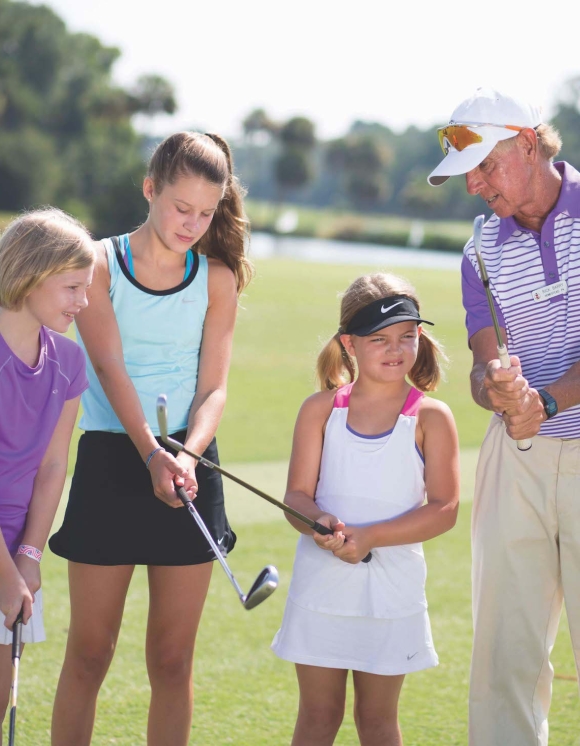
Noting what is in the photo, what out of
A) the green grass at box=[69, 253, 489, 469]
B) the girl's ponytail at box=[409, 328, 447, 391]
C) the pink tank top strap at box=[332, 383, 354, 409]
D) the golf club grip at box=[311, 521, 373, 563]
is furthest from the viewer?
the green grass at box=[69, 253, 489, 469]

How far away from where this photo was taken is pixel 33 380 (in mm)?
2770

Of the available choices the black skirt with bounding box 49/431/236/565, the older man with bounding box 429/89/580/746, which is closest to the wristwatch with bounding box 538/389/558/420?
the older man with bounding box 429/89/580/746

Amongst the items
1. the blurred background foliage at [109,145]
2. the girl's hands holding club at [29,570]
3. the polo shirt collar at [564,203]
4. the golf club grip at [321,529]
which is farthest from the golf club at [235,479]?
the blurred background foliage at [109,145]

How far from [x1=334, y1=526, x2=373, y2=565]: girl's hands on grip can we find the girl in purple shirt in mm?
798

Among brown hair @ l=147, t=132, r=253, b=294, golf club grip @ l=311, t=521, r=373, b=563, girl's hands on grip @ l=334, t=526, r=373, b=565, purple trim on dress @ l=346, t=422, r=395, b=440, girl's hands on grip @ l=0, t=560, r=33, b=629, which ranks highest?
brown hair @ l=147, t=132, r=253, b=294

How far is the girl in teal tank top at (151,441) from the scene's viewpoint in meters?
2.91

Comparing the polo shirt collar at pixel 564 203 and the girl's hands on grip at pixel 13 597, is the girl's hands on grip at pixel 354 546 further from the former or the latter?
the polo shirt collar at pixel 564 203

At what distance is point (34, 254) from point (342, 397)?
0.98 meters

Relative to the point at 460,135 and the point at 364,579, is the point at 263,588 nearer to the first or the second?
the point at 364,579

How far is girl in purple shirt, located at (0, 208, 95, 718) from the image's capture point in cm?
272

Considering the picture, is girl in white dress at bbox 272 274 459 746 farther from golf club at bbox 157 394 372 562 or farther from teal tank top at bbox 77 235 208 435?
teal tank top at bbox 77 235 208 435

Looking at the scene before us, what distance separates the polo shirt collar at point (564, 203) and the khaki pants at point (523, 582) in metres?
0.58

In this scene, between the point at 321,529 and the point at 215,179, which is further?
the point at 215,179

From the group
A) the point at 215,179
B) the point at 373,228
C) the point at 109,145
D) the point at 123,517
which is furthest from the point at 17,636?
the point at 109,145
